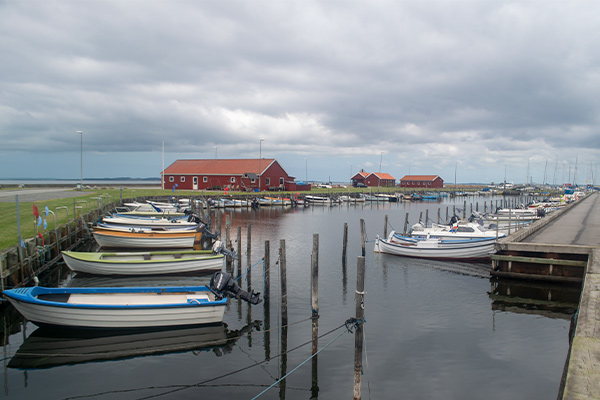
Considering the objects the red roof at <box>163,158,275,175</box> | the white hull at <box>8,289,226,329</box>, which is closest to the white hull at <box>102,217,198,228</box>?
the white hull at <box>8,289,226,329</box>

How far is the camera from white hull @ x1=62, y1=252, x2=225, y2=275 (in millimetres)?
21016

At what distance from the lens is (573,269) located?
66.1ft

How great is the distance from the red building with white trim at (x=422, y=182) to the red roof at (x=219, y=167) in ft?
221

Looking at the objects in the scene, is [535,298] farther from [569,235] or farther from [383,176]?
[383,176]

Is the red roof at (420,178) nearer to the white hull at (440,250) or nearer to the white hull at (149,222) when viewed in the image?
the white hull at (440,250)

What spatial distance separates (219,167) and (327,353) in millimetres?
78733

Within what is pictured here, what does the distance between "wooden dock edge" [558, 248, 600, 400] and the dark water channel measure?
229 cm

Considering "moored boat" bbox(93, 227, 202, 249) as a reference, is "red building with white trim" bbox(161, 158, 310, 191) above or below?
above

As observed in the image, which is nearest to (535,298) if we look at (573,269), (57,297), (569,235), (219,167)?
(573,269)

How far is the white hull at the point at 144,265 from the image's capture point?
68.9 feet

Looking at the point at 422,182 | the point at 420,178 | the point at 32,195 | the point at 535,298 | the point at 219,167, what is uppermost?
the point at 219,167

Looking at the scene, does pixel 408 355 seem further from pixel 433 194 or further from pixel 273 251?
pixel 433 194

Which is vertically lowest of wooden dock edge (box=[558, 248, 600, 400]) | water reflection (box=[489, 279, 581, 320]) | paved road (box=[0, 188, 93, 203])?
water reflection (box=[489, 279, 581, 320])

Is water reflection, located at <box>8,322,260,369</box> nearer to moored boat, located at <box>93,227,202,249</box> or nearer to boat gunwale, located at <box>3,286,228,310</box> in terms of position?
boat gunwale, located at <box>3,286,228,310</box>
